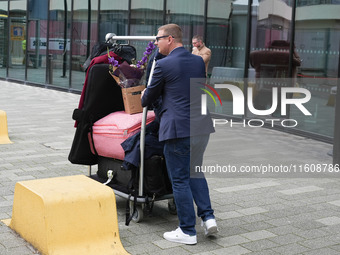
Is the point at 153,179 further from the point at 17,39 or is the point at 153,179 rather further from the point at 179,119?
the point at 17,39

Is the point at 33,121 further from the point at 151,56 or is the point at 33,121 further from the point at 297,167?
the point at 151,56

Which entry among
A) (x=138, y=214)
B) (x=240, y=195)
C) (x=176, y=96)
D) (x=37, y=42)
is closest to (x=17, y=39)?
(x=37, y=42)

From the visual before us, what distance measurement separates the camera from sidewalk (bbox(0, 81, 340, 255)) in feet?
16.2

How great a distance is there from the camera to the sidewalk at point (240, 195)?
4934mm

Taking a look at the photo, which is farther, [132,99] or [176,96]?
[132,99]

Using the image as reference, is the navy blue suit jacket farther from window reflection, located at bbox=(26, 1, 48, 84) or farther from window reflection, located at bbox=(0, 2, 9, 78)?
window reflection, located at bbox=(0, 2, 9, 78)

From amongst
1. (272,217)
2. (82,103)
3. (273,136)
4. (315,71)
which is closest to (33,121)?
(273,136)

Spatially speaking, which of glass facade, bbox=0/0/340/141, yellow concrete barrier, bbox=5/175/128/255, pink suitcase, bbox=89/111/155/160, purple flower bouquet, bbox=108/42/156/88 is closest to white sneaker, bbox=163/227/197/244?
yellow concrete barrier, bbox=5/175/128/255

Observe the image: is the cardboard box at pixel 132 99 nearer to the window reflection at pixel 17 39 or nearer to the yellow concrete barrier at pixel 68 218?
the yellow concrete barrier at pixel 68 218

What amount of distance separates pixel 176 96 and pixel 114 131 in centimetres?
93

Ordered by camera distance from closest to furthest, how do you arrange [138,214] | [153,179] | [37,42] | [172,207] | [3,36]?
1. [153,179]
2. [138,214]
3. [172,207]
4. [37,42]
5. [3,36]

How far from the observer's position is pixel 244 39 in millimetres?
13000

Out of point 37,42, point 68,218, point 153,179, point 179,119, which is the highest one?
point 37,42

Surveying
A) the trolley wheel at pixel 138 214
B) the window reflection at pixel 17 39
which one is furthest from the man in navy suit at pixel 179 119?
the window reflection at pixel 17 39
